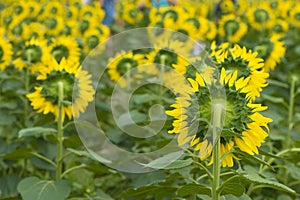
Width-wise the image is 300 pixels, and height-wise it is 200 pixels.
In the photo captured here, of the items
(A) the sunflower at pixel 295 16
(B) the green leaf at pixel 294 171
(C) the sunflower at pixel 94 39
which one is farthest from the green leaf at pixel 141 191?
(A) the sunflower at pixel 295 16

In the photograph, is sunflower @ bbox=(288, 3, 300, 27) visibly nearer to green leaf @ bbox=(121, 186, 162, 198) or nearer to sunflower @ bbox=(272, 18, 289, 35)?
sunflower @ bbox=(272, 18, 289, 35)

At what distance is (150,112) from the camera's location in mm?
2156

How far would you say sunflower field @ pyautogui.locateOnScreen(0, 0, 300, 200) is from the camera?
129 cm

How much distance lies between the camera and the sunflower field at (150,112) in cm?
129

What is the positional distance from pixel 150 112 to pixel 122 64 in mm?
364

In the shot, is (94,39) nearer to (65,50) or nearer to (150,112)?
(65,50)

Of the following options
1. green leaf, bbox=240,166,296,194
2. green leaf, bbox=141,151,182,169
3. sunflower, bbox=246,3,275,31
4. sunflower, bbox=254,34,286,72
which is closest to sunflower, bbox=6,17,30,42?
sunflower, bbox=254,34,286,72

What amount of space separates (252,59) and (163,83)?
0.85 m

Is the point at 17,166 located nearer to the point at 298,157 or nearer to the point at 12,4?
the point at 298,157

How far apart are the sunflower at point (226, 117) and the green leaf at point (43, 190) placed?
501 millimetres

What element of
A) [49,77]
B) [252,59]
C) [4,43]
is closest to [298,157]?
[252,59]

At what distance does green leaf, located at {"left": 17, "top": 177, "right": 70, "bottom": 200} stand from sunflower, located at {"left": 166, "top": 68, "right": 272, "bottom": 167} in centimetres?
50

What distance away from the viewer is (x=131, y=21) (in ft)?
14.3

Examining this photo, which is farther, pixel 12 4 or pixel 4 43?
pixel 12 4
